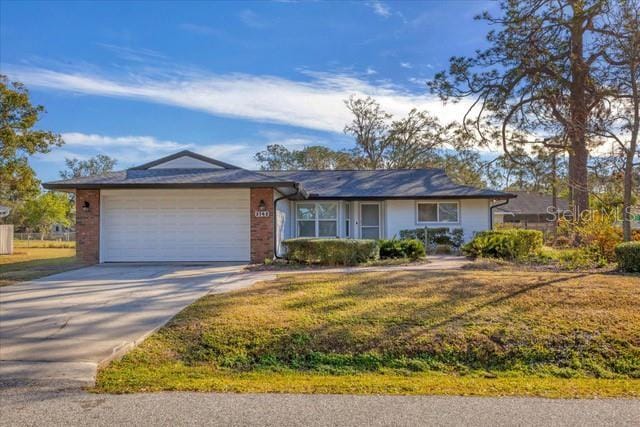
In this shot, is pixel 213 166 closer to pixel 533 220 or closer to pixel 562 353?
pixel 562 353

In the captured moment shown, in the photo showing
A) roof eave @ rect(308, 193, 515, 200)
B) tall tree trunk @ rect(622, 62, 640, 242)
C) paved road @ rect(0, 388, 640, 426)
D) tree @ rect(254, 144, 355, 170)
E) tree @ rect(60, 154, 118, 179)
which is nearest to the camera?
paved road @ rect(0, 388, 640, 426)

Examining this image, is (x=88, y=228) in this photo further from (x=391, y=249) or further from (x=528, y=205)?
(x=528, y=205)

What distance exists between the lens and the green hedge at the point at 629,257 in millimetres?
9760

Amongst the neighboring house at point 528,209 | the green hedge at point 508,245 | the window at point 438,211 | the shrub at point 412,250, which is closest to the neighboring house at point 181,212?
the shrub at point 412,250

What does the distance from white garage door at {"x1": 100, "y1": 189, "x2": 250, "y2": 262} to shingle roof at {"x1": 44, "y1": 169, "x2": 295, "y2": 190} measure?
48 cm

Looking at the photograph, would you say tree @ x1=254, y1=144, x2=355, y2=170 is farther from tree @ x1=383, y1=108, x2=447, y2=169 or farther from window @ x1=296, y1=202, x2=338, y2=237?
window @ x1=296, y1=202, x2=338, y2=237

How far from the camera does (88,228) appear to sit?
1404cm

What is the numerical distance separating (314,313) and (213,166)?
1023 cm

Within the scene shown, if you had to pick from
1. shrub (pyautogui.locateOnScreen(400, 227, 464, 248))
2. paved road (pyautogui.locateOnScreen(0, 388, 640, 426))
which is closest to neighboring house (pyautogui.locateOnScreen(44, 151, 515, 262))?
shrub (pyautogui.locateOnScreen(400, 227, 464, 248))

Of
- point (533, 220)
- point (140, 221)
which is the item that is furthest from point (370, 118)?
point (140, 221)

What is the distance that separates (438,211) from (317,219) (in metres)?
5.11

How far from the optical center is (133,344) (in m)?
5.77

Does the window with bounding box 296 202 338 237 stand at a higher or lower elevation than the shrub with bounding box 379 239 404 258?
higher

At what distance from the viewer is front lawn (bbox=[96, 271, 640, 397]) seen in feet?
15.4
